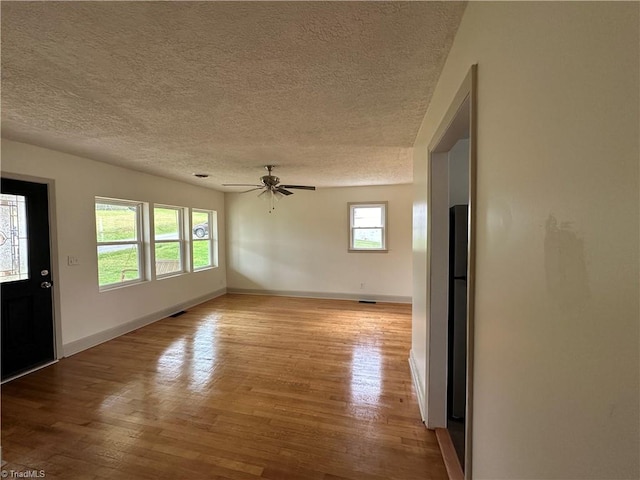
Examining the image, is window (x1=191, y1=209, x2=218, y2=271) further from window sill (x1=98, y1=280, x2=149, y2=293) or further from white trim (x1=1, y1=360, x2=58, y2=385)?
white trim (x1=1, y1=360, x2=58, y2=385)

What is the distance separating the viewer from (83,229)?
139 inches

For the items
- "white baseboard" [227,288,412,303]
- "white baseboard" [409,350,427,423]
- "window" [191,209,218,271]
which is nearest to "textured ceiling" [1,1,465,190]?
"white baseboard" [409,350,427,423]

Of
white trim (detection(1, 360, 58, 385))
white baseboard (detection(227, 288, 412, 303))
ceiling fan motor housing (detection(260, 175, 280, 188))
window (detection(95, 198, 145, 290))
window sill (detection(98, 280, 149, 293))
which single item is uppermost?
ceiling fan motor housing (detection(260, 175, 280, 188))

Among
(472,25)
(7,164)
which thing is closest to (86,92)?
(7,164)

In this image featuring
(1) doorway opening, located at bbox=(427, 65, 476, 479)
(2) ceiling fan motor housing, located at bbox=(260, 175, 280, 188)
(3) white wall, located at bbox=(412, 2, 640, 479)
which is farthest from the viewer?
(2) ceiling fan motor housing, located at bbox=(260, 175, 280, 188)

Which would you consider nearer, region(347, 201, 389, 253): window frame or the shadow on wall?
the shadow on wall

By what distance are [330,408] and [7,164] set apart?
395 cm

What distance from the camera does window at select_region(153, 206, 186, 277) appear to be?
4.81 meters

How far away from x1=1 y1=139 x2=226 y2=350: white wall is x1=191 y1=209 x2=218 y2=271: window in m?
1.21

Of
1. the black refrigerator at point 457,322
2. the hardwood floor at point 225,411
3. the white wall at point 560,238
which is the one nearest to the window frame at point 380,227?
the hardwood floor at point 225,411

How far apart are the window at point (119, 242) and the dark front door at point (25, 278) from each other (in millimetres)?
676

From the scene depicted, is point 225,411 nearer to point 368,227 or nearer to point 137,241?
point 137,241

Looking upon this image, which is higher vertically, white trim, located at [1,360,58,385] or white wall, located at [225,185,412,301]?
white wall, located at [225,185,412,301]

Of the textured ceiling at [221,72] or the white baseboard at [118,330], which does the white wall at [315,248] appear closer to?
the white baseboard at [118,330]
